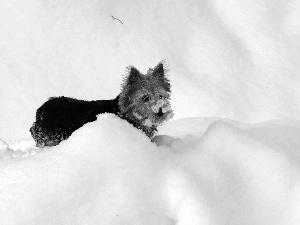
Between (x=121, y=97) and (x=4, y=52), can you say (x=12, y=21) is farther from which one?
(x=121, y=97)

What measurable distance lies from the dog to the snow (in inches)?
12.6

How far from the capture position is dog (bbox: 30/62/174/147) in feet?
13.3

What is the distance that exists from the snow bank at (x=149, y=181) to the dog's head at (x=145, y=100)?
2.66ft

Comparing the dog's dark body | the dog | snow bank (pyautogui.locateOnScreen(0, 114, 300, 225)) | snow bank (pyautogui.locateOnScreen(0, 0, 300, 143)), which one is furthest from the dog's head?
snow bank (pyautogui.locateOnScreen(0, 0, 300, 143))

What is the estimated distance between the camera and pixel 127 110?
4.16 metres

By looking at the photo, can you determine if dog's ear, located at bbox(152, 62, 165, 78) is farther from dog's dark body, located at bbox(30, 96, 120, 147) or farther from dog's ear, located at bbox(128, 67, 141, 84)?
dog's dark body, located at bbox(30, 96, 120, 147)

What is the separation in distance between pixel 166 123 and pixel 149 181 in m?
3.05

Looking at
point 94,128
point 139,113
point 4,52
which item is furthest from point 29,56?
point 94,128

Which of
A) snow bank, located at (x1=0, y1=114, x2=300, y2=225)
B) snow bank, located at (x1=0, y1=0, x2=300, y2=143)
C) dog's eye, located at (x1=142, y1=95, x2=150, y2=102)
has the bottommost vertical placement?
snow bank, located at (x1=0, y1=114, x2=300, y2=225)

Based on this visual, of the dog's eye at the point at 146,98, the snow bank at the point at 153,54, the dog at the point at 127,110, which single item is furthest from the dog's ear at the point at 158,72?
the snow bank at the point at 153,54

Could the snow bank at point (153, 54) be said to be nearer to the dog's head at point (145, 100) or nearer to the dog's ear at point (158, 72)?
the dog's ear at point (158, 72)

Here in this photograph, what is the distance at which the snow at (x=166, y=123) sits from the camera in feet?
7.68

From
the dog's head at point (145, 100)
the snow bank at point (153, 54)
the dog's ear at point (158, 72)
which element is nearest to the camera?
the dog's head at point (145, 100)

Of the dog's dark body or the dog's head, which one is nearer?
the dog's head
